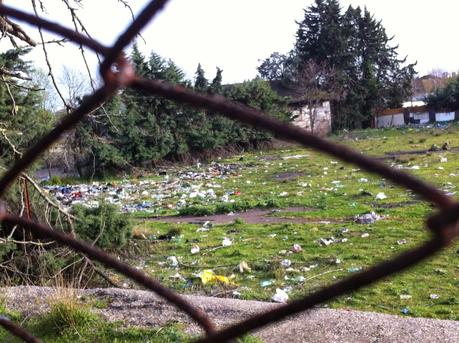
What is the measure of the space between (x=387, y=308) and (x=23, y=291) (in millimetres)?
3565

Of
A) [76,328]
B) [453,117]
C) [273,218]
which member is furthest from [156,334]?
[453,117]

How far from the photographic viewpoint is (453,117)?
36.2 metres

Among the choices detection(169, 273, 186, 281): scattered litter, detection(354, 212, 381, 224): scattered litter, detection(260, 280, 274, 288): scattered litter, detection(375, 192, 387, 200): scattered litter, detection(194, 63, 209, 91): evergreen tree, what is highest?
detection(194, 63, 209, 91): evergreen tree

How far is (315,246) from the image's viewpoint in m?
7.48

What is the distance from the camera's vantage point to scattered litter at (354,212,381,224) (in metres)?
8.69

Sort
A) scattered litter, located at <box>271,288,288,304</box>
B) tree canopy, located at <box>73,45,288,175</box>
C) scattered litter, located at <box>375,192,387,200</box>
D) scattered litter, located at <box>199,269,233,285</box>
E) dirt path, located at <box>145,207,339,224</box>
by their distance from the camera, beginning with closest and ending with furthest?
1. scattered litter, located at <box>271,288,288,304</box>
2. scattered litter, located at <box>199,269,233,285</box>
3. dirt path, located at <box>145,207,339,224</box>
4. scattered litter, located at <box>375,192,387,200</box>
5. tree canopy, located at <box>73,45,288,175</box>

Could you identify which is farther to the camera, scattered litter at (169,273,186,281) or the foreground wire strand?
scattered litter at (169,273,186,281)

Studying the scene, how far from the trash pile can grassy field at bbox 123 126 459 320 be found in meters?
0.51

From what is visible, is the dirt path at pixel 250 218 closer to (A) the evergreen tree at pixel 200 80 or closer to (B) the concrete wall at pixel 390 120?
(A) the evergreen tree at pixel 200 80

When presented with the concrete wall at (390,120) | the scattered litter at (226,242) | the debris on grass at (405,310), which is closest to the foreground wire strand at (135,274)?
the debris on grass at (405,310)

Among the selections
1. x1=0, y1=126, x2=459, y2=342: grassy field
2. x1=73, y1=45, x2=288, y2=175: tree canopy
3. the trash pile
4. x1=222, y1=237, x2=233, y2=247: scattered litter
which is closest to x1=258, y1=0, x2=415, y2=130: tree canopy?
x1=73, y1=45, x2=288, y2=175: tree canopy

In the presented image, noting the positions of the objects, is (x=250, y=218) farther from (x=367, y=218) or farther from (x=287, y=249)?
(x=287, y=249)

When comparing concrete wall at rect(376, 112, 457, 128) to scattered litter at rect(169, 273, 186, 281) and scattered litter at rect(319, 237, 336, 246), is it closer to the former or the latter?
scattered litter at rect(319, 237, 336, 246)

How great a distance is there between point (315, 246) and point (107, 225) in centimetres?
298
